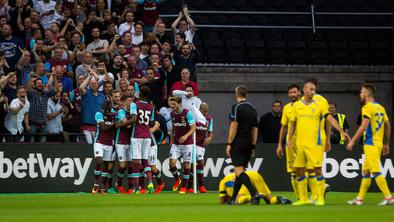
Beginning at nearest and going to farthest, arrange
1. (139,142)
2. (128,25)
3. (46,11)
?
(139,142)
(46,11)
(128,25)

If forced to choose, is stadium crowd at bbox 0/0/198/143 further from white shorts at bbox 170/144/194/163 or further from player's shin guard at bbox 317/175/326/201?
player's shin guard at bbox 317/175/326/201

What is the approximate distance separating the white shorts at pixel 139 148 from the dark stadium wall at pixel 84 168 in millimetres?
2544

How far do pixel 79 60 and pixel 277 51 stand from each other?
7298 millimetres

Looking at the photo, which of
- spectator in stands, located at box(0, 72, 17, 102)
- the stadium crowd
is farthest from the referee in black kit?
spectator in stands, located at box(0, 72, 17, 102)

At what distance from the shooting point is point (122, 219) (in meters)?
14.8

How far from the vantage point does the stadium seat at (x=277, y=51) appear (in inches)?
1255

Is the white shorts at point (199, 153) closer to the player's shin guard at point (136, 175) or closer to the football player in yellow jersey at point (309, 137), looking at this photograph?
the player's shin guard at point (136, 175)

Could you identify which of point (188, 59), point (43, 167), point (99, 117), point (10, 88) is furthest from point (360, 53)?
point (10, 88)

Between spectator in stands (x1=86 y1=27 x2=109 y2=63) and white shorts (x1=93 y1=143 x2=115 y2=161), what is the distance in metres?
3.75

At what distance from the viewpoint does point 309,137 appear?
18.3 metres

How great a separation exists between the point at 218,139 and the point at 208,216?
15.6 m

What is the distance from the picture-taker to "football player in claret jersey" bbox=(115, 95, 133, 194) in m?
24.5

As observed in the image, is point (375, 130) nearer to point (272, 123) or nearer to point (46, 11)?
point (272, 123)

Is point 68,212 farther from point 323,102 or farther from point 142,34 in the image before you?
point 142,34
